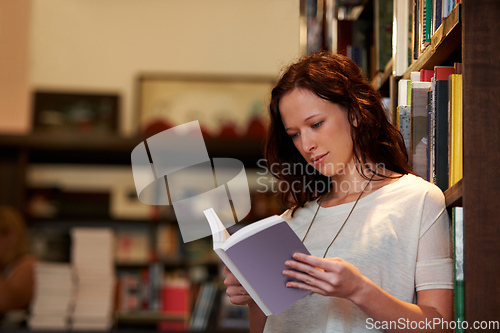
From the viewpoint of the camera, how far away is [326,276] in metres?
0.89

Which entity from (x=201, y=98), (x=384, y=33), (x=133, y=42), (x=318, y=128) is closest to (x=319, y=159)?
(x=318, y=128)

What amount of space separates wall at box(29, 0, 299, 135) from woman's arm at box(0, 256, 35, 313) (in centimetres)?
124

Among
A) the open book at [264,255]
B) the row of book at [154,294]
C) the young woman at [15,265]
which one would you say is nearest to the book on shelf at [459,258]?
the open book at [264,255]

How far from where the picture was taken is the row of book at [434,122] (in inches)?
40.6

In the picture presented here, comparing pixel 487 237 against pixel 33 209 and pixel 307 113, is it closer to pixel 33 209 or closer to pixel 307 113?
pixel 307 113

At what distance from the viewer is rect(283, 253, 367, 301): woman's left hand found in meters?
0.89

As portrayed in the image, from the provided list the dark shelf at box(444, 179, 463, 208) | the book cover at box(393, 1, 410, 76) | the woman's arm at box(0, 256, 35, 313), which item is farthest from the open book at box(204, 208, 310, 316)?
the woman's arm at box(0, 256, 35, 313)

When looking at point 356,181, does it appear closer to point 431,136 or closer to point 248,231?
point 431,136

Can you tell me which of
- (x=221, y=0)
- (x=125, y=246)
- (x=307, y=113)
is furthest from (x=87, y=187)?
(x=307, y=113)

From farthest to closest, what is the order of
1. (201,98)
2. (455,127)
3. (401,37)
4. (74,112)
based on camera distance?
(201,98), (74,112), (401,37), (455,127)

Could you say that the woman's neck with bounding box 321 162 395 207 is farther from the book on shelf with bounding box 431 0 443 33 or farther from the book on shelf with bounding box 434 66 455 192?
the book on shelf with bounding box 431 0 443 33

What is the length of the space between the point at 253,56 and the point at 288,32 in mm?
2830

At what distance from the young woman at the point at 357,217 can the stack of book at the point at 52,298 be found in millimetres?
2488

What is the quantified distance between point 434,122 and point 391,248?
0.24 meters
